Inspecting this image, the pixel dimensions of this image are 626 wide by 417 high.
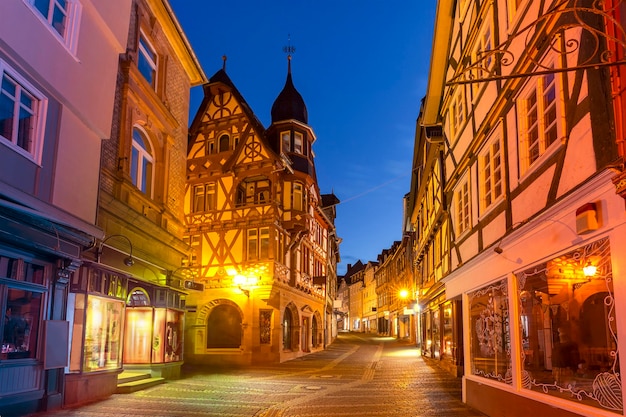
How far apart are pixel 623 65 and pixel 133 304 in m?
13.8

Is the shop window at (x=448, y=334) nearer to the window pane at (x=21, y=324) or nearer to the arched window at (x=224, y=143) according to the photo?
the window pane at (x=21, y=324)

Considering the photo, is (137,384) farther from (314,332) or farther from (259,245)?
(314,332)

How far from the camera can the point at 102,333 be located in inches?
493

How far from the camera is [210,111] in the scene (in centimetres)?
2791

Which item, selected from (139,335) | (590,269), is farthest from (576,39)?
(139,335)

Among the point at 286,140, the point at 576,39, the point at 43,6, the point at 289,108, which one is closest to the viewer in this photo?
the point at 576,39

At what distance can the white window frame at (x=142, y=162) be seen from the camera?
14648 mm

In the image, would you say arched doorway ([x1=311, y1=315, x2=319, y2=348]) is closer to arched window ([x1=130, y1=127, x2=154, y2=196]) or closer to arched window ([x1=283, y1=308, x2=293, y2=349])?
arched window ([x1=283, y1=308, x2=293, y2=349])

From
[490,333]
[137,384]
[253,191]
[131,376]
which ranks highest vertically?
[253,191]

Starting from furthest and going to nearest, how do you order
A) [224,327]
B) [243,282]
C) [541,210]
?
[224,327]
[243,282]
[541,210]

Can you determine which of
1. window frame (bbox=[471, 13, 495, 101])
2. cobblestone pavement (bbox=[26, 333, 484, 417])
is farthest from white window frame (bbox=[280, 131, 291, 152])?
window frame (bbox=[471, 13, 495, 101])

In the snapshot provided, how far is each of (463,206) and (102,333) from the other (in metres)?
8.83

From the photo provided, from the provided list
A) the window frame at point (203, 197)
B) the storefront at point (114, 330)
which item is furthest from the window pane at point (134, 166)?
the window frame at point (203, 197)

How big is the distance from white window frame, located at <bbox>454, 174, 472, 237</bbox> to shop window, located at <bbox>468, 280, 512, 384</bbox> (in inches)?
70.2
